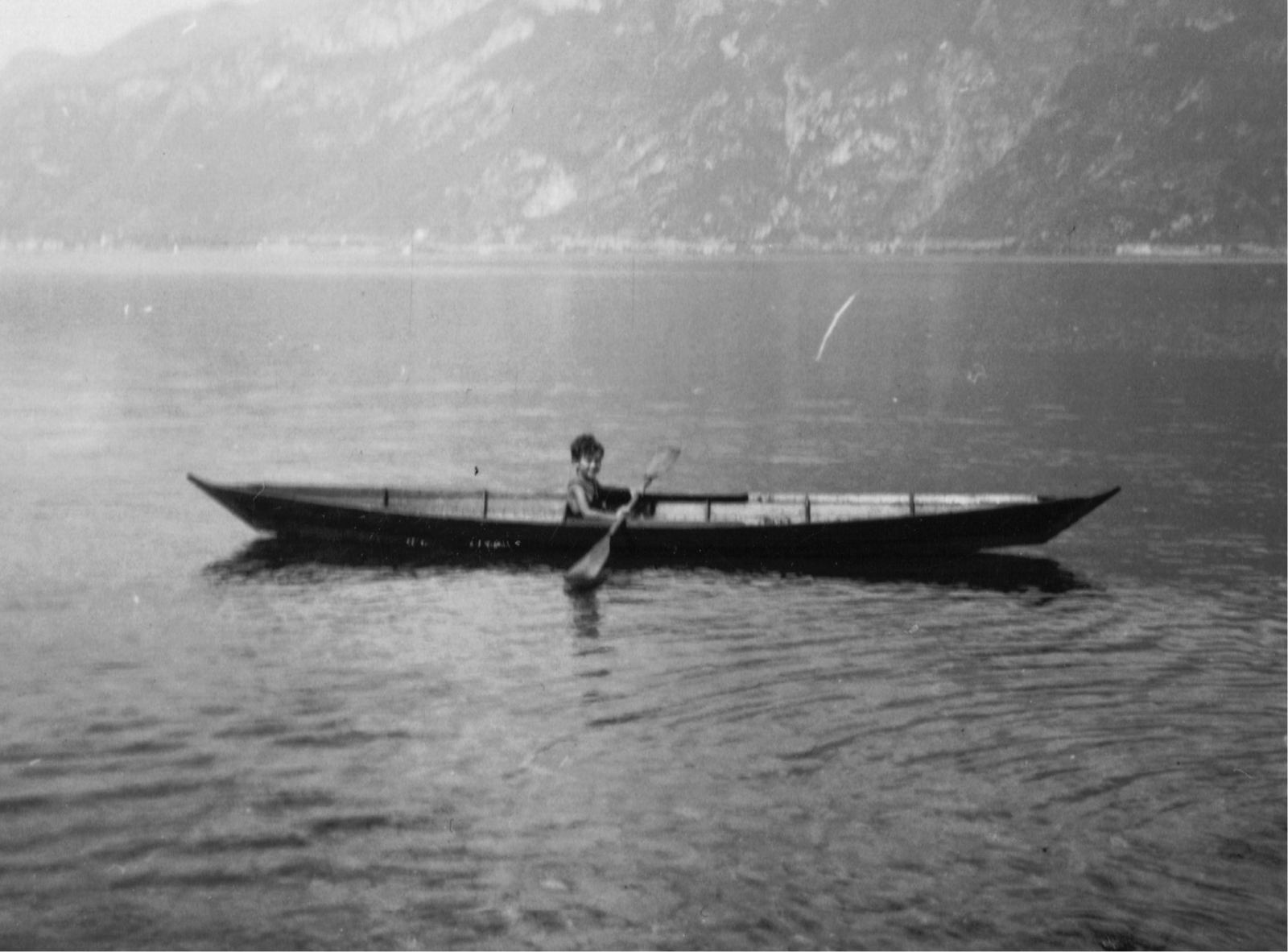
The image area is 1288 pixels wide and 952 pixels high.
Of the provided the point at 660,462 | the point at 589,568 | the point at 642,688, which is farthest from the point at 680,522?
the point at 642,688

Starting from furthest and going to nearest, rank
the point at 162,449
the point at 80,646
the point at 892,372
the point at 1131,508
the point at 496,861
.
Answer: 1. the point at 892,372
2. the point at 162,449
3. the point at 1131,508
4. the point at 80,646
5. the point at 496,861

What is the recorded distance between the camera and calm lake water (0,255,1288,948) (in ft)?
45.4

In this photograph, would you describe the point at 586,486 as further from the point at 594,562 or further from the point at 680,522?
the point at 594,562

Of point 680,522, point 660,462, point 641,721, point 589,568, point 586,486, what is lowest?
point 641,721

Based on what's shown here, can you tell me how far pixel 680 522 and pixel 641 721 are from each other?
8651mm

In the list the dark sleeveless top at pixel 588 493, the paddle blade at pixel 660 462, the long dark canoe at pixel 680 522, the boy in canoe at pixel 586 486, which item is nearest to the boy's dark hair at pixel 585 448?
the boy in canoe at pixel 586 486

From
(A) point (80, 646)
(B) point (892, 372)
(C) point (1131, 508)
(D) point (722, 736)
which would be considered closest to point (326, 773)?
(D) point (722, 736)

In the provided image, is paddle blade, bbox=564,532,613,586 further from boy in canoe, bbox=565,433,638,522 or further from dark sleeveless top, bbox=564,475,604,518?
dark sleeveless top, bbox=564,475,604,518

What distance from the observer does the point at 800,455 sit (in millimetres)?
43438

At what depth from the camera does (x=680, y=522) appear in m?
27.2

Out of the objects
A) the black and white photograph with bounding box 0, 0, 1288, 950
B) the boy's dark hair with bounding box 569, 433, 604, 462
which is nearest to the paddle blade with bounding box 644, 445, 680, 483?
the black and white photograph with bounding box 0, 0, 1288, 950

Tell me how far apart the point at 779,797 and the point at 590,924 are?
3.45 metres

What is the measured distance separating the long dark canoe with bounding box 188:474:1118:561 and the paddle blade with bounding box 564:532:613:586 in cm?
120

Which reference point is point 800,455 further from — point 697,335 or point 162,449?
point 697,335
